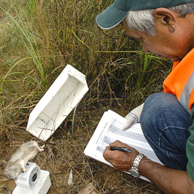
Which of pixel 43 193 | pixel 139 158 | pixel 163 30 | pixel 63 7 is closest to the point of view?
pixel 163 30

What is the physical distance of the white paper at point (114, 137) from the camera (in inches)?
62.1

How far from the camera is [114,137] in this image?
5.44ft

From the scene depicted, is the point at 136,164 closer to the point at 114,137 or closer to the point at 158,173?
the point at 158,173

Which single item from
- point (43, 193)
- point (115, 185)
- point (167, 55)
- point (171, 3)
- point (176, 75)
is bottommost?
point (115, 185)

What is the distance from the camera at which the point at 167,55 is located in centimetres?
123

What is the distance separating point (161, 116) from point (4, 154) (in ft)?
4.47

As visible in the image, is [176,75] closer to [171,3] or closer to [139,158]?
[171,3]

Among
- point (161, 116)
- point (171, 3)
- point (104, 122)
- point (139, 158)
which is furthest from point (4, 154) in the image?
point (171, 3)

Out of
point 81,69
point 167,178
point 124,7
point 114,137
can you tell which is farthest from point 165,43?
point 81,69

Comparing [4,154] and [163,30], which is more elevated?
[163,30]

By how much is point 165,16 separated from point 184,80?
0.37 metres

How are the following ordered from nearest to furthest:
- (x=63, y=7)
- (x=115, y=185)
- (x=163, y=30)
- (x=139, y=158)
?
(x=163, y=30), (x=139, y=158), (x=115, y=185), (x=63, y=7)

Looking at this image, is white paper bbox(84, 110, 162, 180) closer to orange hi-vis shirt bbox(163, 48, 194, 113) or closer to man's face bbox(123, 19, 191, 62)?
orange hi-vis shirt bbox(163, 48, 194, 113)

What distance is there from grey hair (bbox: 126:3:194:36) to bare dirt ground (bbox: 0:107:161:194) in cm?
107
